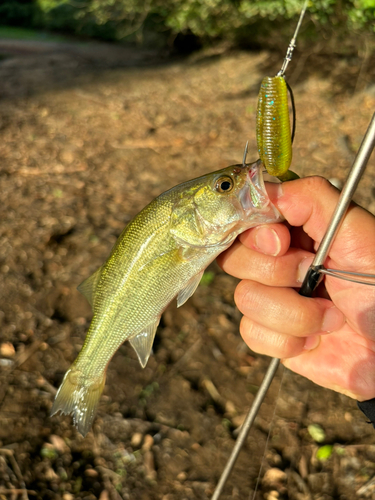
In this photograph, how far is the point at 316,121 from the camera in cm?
941

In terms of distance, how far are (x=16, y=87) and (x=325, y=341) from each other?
12.4m

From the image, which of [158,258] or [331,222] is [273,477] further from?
[331,222]

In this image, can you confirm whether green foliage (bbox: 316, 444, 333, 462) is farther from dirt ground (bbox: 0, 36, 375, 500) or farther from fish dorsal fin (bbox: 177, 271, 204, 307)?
fish dorsal fin (bbox: 177, 271, 204, 307)

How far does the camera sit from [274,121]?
1813 millimetres

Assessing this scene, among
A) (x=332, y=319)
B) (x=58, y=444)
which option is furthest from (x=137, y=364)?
(x=332, y=319)

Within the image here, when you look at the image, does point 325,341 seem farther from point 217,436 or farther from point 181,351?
point 181,351

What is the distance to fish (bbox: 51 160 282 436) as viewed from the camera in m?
2.31

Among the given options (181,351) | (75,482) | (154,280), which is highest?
(154,280)

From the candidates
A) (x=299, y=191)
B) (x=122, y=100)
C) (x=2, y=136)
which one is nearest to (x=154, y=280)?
(x=299, y=191)

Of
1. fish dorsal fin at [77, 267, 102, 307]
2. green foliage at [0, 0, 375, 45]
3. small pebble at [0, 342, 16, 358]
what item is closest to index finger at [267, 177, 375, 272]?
fish dorsal fin at [77, 267, 102, 307]

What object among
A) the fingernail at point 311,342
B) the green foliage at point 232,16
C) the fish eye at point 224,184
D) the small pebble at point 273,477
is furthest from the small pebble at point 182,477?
the green foliage at point 232,16

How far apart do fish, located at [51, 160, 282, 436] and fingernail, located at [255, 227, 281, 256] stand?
0.10 meters

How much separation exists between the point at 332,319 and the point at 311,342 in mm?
327

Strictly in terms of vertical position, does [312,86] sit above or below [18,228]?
above
